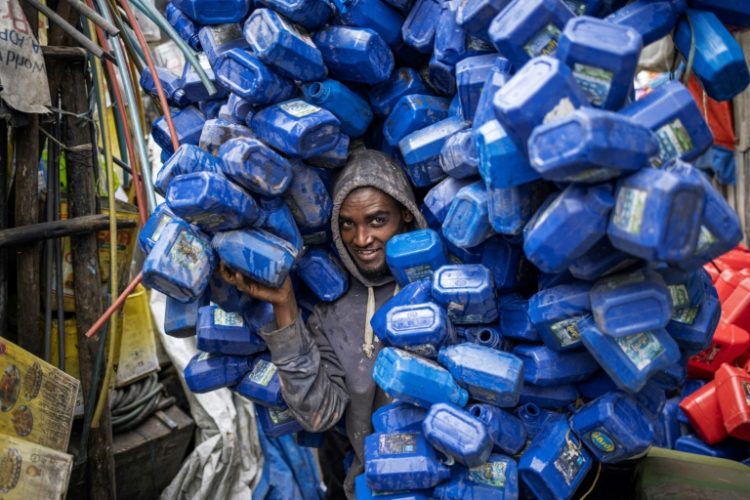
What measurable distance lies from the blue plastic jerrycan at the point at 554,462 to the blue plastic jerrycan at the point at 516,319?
0.28 meters

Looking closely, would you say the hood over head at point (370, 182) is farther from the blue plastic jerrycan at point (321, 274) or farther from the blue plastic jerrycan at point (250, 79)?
the blue plastic jerrycan at point (250, 79)

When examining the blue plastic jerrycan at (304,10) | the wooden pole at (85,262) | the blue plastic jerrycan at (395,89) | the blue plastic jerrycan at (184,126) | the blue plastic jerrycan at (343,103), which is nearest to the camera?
the blue plastic jerrycan at (304,10)

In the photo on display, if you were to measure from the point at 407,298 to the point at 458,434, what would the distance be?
19.0 inches

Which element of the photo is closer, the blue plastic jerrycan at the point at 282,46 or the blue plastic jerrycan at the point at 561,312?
the blue plastic jerrycan at the point at 561,312

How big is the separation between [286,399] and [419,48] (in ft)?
4.24

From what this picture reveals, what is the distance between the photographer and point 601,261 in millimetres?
1655

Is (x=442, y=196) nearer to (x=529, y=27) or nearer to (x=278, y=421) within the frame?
(x=529, y=27)

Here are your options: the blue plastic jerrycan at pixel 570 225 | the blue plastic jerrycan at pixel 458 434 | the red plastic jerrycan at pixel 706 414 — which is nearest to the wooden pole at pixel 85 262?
the blue plastic jerrycan at pixel 458 434

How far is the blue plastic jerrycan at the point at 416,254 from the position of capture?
2.18m

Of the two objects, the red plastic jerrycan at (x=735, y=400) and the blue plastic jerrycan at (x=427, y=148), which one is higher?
the blue plastic jerrycan at (x=427, y=148)

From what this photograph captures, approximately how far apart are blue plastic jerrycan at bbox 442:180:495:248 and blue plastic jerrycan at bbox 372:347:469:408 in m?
0.39

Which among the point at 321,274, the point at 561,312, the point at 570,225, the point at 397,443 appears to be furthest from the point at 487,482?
the point at 321,274

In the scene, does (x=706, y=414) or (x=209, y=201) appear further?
(x=706, y=414)

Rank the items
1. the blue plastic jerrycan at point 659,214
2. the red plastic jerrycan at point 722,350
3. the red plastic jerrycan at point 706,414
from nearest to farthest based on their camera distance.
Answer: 1. the blue plastic jerrycan at point 659,214
2. the red plastic jerrycan at point 706,414
3. the red plastic jerrycan at point 722,350
